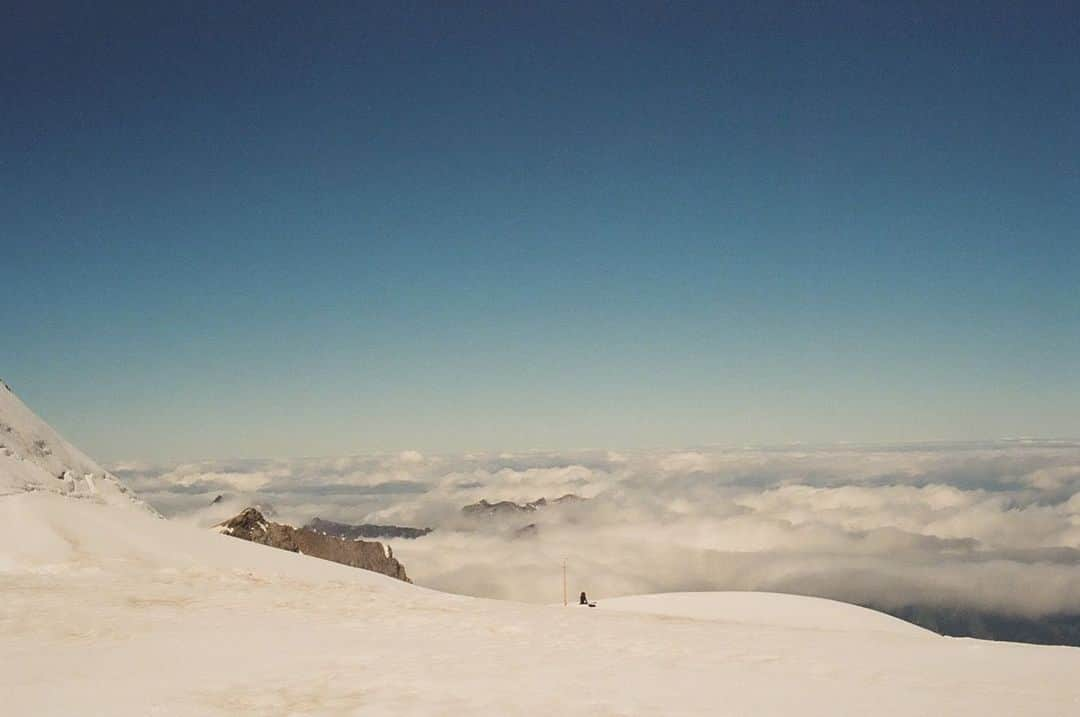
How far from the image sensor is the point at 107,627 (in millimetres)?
10578

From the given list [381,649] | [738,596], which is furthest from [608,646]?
[738,596]

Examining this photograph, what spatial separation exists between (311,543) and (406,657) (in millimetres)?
96144

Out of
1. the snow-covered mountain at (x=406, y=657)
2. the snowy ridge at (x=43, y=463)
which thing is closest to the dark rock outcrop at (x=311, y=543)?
the snowy ridge at (x=43, y=463)

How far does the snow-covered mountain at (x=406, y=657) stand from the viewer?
23.0 ft

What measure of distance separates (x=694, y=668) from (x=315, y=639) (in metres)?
5.56

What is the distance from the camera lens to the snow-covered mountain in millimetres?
7008

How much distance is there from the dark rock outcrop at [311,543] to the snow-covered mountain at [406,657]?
61343 millimetres

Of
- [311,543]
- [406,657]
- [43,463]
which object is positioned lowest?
[311,543]

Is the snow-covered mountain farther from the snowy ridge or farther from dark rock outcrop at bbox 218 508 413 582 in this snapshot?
dark rock outcrop at bbox 218 508 413 582

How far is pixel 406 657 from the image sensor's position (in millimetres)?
9047

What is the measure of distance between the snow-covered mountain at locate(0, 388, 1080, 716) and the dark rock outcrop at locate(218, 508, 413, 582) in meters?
61.3

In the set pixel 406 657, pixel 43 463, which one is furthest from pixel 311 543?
pixel 406 657

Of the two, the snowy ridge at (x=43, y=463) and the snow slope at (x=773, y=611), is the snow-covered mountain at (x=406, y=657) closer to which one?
the snowy ridge at (x=43, y=463)

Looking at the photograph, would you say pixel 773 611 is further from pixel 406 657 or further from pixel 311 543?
pixel 311 543
